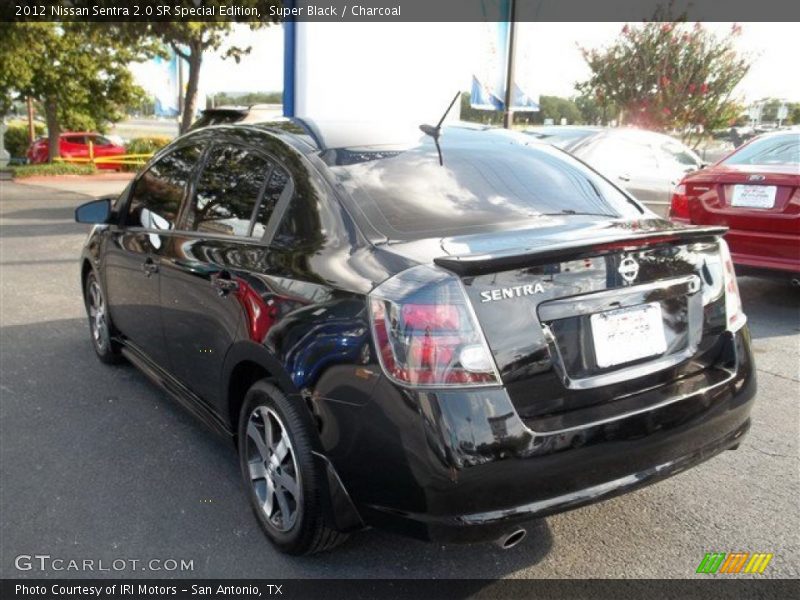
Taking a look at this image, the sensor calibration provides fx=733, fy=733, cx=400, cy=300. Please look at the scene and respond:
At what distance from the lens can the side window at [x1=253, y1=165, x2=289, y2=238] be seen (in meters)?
3.02

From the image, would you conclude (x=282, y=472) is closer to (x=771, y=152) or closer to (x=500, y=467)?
(x=500, y=467)

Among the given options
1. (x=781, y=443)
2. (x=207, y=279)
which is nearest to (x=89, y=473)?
(x=207, y=279)

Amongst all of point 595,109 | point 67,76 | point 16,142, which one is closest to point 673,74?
point 595,109

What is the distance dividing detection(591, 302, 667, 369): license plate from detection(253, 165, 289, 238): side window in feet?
4.55

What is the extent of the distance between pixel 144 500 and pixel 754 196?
5.25 m

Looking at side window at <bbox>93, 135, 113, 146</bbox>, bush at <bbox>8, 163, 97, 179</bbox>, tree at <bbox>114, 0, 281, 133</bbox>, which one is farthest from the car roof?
side window at <bbox>93, 135, 113, 146</bbox>

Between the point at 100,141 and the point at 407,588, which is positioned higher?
the point at 100,141

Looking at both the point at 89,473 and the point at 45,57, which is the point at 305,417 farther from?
the point at 45,57

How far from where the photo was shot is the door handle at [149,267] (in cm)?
387

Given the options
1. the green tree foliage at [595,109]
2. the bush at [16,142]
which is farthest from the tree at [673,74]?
the bush at [16,142]

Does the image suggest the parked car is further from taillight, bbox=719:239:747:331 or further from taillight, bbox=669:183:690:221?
taillight, bbox=719:239:747:331

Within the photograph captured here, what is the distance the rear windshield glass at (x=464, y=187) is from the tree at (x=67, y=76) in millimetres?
19225

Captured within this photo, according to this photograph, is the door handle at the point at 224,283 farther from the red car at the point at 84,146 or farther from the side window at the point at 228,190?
the red car at the point at 84,146

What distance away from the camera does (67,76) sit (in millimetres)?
22953
